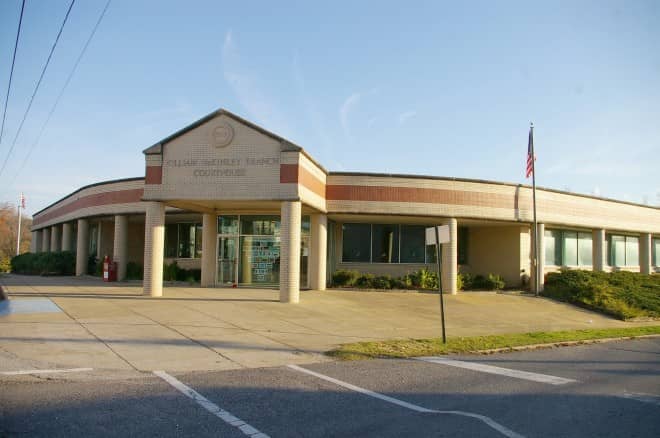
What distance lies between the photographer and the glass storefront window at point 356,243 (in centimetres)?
2648

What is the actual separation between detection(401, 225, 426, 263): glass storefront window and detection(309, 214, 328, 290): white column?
5353mm

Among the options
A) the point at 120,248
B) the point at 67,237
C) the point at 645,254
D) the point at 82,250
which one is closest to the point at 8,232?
the point at 67,237

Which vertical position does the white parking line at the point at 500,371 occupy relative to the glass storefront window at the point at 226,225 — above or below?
below

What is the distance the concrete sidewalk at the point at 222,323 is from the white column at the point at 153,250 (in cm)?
60

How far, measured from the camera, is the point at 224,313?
15484 millimetres

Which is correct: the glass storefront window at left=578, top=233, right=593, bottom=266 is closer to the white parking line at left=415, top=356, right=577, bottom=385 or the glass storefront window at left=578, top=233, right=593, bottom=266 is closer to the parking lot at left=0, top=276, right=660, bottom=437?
the parking lot at left=0, top=276, right=660, bottom=437

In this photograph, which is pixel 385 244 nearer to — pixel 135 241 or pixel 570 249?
pixel 570 249

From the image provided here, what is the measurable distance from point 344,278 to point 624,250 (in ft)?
69.8

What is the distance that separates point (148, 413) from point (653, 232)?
3429cm

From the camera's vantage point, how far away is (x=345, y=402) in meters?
7.07

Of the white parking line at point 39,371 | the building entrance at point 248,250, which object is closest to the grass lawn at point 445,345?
the white parking line at point 39,371

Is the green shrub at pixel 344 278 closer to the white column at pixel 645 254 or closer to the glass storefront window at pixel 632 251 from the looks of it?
the white column at pixel 645 254

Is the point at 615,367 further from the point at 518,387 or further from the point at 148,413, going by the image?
the point at 148,413

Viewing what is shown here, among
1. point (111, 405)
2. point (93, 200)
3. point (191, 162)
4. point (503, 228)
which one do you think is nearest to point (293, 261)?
point (191, 162)
